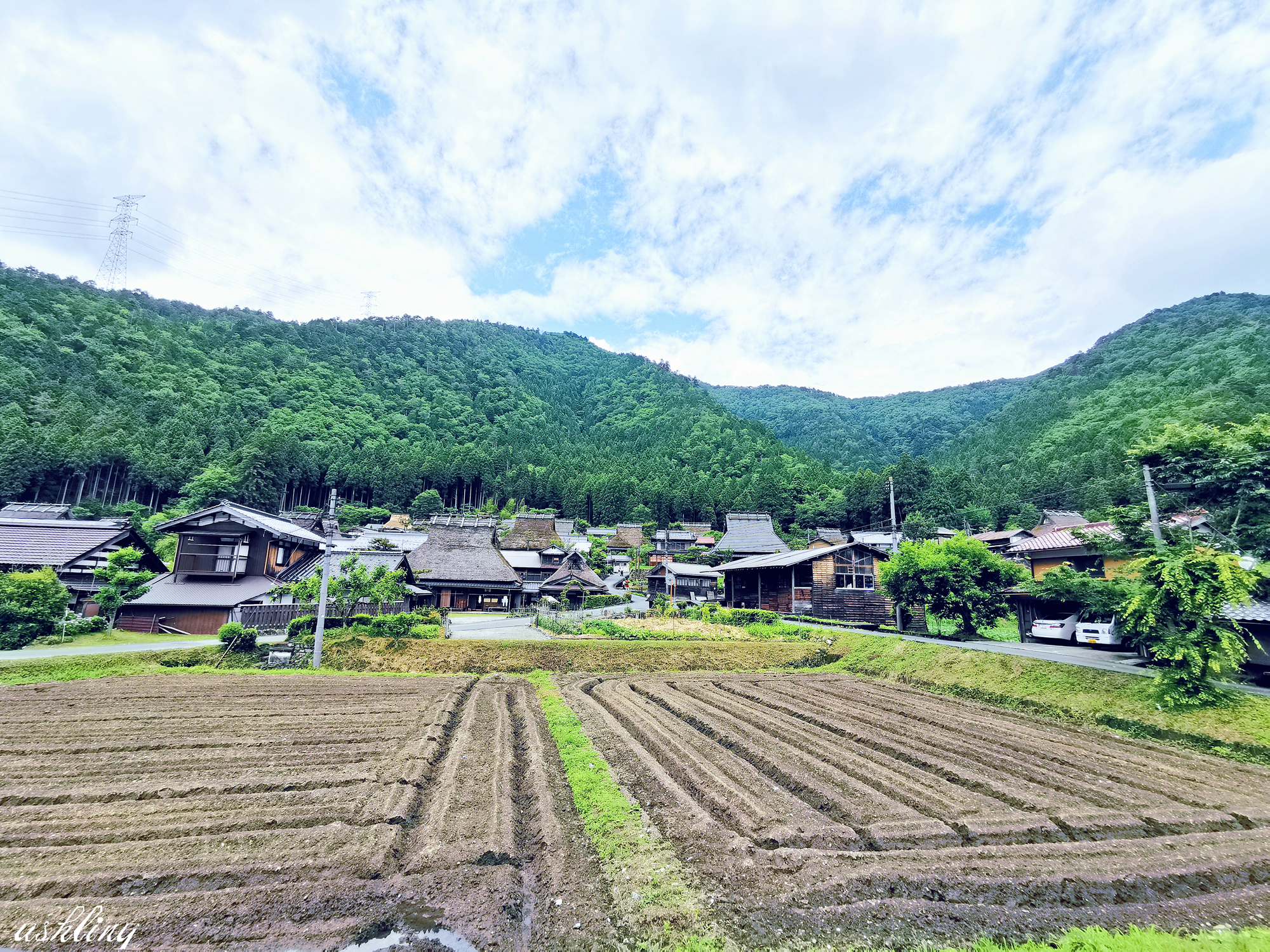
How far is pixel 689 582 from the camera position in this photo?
154ft

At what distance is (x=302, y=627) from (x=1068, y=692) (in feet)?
84.7

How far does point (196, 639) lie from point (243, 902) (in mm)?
21334

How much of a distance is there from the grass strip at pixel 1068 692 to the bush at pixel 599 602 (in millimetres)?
21364

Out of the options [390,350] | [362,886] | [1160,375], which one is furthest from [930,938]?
[390,350]

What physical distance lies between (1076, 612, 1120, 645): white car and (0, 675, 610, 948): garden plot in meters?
21.2

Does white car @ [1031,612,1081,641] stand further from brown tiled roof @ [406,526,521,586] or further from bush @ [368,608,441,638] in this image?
brown tiled roof @ [406,526,521,586]

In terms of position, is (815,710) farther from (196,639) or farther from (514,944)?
(196,639)

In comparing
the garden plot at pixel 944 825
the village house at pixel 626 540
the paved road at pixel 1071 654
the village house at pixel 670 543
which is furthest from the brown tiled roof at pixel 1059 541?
the village house at pixel 626 540

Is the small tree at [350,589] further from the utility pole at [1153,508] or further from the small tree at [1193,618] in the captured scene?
the utility pole at [1153,508]

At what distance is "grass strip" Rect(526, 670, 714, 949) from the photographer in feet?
15.6

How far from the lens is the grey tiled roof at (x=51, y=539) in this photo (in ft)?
71.3

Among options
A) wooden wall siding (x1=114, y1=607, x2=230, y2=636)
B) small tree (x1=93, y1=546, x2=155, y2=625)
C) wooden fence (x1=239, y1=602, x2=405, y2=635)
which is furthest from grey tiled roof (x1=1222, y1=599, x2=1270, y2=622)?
small tree (x1=93, y1=546, x2=155, y2=625)

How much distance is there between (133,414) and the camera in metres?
65.1

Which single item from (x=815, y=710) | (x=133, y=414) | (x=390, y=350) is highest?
(x=390, y=350)
